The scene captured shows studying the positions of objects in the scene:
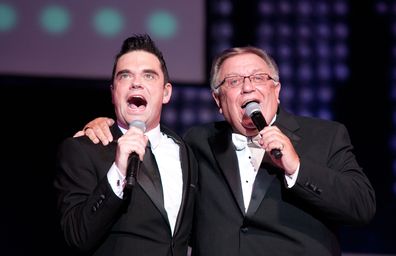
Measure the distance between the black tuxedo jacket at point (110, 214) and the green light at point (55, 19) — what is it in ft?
5.29

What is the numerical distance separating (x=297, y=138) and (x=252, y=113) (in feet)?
1.09

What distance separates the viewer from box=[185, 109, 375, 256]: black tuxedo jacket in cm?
211

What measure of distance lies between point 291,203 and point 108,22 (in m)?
1.94

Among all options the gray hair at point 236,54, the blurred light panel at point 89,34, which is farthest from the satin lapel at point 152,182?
the blurred light panel at point 89,34

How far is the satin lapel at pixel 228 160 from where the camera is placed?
2.27 meters

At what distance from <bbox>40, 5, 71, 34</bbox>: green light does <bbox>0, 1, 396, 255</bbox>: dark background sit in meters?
0.31

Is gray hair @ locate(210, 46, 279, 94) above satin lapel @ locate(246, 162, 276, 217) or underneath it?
above

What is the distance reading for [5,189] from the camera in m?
3.47

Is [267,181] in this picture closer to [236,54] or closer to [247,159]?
[247,159]

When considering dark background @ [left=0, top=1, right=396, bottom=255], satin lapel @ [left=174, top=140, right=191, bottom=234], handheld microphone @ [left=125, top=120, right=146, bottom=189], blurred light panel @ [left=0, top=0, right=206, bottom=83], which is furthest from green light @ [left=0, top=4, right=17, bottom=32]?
handheld microphone @ [left=125, top=120, right=146, bottom=189]

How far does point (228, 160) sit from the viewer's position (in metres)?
2.36

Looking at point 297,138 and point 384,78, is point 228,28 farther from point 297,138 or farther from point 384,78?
point 297,138

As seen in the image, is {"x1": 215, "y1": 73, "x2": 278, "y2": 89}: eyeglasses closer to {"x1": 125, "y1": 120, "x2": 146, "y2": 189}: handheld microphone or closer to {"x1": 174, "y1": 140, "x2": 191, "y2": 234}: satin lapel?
{"x1": 174, "y1": 140, "x2": 191, "y2": 234}: satin lapel

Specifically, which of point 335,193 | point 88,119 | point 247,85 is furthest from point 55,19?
point 335,193
